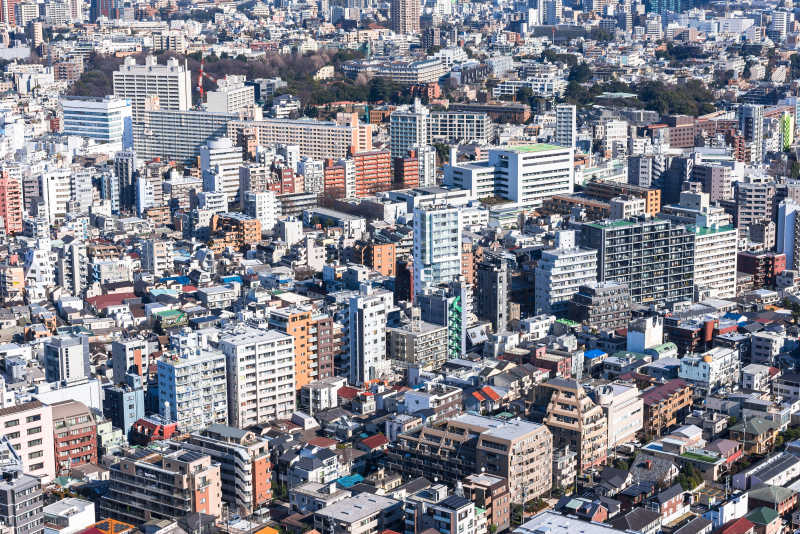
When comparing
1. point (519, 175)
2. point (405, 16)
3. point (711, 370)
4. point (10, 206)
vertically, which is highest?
point (405, 16)

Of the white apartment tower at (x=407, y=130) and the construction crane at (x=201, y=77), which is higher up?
the construction crane at (x=201, y=77)

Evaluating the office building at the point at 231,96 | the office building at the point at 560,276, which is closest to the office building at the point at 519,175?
the office building at the point at 560,276

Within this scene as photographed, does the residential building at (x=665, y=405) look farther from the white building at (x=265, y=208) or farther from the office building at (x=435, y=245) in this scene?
the white building at (x=265, y=208)

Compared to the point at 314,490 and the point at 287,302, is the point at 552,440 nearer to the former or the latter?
the point at 314,490

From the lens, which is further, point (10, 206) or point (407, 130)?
point (407, 130)

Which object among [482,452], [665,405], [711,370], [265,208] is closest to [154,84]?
[265,208]

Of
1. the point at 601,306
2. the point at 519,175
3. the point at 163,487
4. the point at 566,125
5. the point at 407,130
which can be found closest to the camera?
the point at 163,487

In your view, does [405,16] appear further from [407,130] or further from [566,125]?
[566,125]

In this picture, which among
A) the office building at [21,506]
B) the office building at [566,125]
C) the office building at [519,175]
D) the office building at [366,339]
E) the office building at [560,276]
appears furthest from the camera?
the office building at [566,125]
